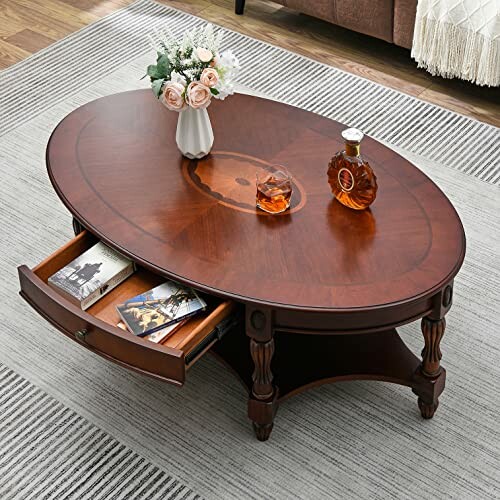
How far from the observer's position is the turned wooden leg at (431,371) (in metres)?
1.80

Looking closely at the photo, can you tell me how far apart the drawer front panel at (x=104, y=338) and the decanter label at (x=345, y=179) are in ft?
1.62

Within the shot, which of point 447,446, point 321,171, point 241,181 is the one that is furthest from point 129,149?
point 447,446

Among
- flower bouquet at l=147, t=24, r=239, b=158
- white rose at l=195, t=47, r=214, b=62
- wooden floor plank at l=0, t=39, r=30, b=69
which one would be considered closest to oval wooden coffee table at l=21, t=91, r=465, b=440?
flower bouquet at l=147, t=24, r=239, b=158

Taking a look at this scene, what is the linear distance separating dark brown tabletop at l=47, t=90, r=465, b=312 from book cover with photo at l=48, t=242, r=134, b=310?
0.05 metres

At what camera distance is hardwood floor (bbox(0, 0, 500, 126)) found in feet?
9.91

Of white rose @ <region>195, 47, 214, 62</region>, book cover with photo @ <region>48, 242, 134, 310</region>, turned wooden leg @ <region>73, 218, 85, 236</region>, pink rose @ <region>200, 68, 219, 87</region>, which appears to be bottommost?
turned wooden leg @ <region>73, 218, 85, 236</region>

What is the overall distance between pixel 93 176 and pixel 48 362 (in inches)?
17.2

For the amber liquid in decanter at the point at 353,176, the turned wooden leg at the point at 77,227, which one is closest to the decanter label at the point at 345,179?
the amber liquid in decanter at the point at 353,176

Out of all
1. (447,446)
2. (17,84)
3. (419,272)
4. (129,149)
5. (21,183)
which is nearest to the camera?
(419,272)

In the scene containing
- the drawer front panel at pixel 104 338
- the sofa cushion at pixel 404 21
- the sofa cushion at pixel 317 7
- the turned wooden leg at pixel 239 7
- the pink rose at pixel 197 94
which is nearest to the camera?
the drawer front panel at pixel 104 338

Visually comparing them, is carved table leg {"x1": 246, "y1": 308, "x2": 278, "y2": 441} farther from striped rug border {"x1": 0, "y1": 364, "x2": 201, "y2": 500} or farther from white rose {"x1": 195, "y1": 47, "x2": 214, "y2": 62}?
white rose {"x1": 195, "y1": 47, "x2": 214, "y2": 62}

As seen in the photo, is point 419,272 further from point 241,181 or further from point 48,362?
point 48,362

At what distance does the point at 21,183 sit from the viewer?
2578 mm

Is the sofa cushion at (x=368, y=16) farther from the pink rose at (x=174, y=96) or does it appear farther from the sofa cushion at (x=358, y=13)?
the pink rose at (x=174, y=96)
